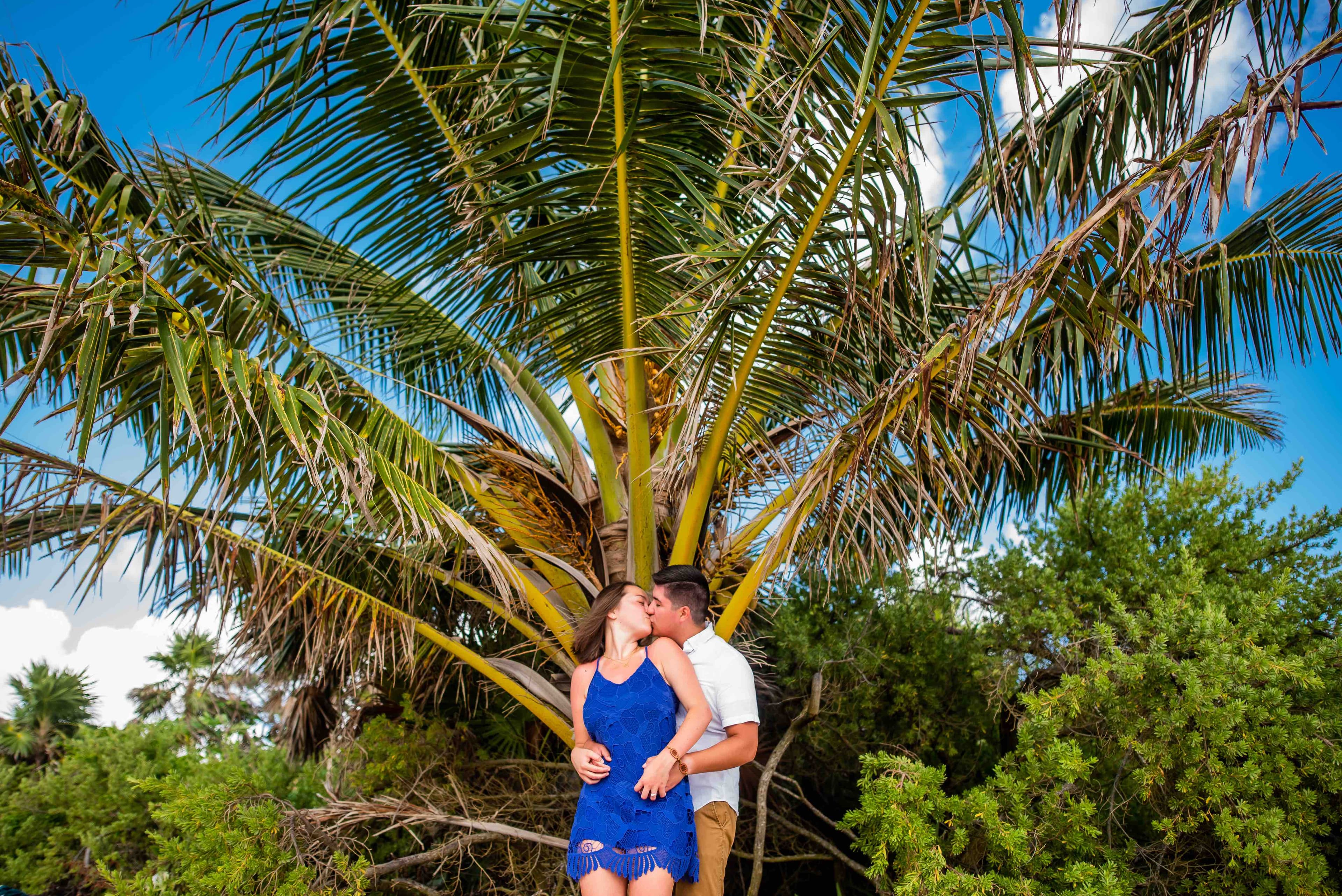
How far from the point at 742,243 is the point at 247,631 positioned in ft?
12.3

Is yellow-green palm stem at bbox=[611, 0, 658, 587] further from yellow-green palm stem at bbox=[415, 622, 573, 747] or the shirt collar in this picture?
yellow-green palm stem at bbox=[415, 622, 573, 747]

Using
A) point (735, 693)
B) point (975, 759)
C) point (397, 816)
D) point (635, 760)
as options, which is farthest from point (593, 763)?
point (975, 759)

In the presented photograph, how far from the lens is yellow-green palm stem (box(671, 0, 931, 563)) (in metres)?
3.31

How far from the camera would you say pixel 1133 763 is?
4.50m

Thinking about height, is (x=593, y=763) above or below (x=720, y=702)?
below

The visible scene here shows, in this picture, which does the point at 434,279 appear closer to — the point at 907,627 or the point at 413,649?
the point at 413,649

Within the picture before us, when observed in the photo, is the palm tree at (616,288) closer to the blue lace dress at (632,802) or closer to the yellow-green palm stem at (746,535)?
the yellow-green palm stem at (746,535)

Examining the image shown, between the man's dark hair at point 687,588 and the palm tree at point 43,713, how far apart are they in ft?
54.7

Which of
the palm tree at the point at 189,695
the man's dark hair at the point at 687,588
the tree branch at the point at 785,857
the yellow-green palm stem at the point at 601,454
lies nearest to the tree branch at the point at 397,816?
the tree branch at the point at 785,857

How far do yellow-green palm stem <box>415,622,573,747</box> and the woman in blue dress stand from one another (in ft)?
4.90

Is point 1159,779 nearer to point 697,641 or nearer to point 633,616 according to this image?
point 697,641

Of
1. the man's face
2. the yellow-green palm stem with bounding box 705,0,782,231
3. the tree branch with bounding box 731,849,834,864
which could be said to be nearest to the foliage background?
the tree branch with bounding box 731,849,834,864

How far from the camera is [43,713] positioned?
16.3 meters

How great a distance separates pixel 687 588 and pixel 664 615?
0.16 m
